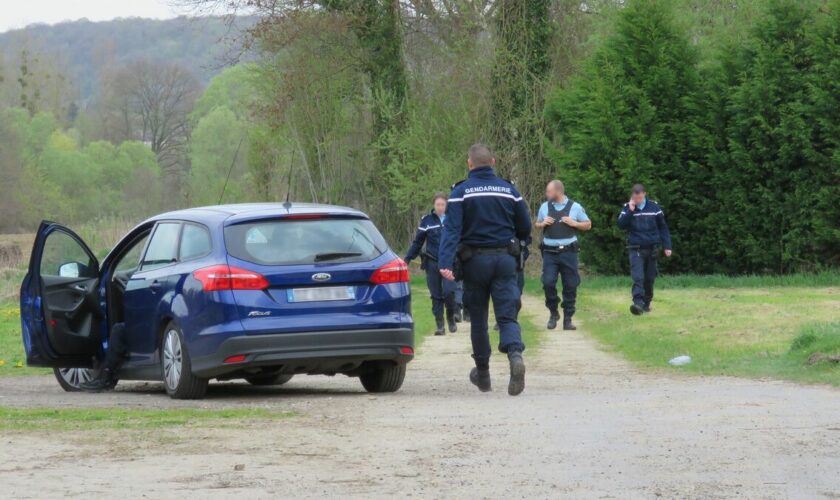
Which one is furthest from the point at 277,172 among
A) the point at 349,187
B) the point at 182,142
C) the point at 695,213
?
the point at 182,142

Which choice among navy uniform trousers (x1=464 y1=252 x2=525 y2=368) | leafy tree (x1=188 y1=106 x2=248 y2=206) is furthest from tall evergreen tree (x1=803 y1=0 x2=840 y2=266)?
leafy tree (x1=188 y1=106 x2=248 y2=206)

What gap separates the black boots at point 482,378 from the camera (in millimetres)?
12164

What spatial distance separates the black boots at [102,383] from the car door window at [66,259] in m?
0.95

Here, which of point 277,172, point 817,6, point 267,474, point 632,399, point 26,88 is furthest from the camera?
point 26,88

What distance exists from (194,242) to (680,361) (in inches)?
220

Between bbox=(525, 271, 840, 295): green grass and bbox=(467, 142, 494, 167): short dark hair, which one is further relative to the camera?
bbox=(525, 271, 840, 295): green grass

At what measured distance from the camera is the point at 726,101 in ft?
95.1

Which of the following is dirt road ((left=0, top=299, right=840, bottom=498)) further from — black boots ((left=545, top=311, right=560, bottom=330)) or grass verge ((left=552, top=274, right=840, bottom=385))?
black boots ((left=545, top=311, right=560, bottom=330))

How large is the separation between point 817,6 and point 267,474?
23.3m

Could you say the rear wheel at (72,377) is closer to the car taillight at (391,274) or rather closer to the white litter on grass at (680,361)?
the car taillight at (391,274)

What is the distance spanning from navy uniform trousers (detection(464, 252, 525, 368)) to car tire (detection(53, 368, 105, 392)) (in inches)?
158

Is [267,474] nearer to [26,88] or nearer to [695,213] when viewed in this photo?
[695,213]

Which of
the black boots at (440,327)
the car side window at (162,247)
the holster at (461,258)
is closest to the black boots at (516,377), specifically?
the holster at (461,258)

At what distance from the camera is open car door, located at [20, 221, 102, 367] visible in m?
13.2
